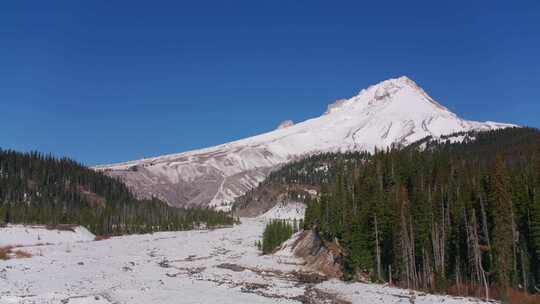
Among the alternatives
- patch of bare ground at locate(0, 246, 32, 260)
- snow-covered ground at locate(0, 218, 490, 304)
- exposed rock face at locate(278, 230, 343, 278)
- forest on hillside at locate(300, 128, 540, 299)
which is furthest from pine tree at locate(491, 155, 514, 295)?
patch of bare ground at locate(0, 246, 32, 260)

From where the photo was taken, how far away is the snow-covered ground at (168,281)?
49.4 meters

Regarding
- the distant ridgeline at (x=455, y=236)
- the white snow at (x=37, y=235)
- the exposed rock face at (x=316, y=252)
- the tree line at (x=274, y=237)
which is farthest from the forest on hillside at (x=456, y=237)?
the white snow at (x=37, y=235)

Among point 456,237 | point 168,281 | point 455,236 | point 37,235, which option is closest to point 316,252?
point 455,236

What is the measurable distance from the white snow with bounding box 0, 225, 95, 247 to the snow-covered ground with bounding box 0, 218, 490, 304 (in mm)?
14170

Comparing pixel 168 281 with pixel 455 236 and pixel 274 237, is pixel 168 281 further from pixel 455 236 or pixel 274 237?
pixel 274 237

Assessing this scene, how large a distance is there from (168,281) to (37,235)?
75.4 metres

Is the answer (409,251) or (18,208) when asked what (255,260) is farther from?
(18,208)

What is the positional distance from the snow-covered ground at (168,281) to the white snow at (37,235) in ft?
46.5

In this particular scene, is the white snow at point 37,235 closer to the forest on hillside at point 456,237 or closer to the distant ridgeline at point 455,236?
the distant ridgeline at point 455,236

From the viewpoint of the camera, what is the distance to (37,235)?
12438cm

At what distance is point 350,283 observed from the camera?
225 ft

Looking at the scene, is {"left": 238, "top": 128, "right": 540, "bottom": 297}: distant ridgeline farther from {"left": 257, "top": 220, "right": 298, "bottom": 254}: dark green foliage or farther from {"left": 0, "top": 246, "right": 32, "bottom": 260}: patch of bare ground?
{"left": 0, "top": 246, "right": 32, "bottom": 260}: patch of bare ground

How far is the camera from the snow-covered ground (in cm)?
4938

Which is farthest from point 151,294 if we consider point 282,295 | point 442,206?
point 442,206
